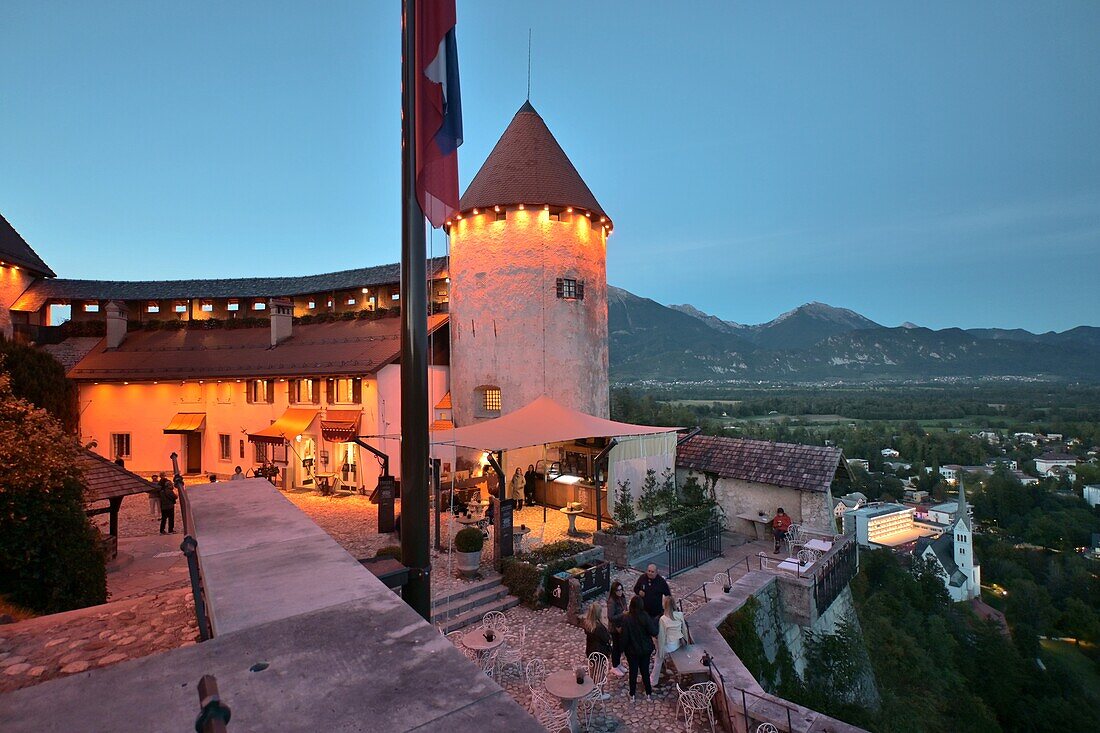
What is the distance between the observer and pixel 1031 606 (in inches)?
1754

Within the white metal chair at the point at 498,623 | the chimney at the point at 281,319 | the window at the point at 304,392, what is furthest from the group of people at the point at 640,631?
the chimney at the point at 281,319

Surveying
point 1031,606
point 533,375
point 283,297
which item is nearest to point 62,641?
point 533,375

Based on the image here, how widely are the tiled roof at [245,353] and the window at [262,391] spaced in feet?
2.17

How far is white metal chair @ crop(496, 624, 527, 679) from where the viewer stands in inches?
306

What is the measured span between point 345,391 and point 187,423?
885 cm

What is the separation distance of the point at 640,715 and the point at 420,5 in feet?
27.9

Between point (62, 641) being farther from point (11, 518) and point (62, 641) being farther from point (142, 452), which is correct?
point (142, 452)

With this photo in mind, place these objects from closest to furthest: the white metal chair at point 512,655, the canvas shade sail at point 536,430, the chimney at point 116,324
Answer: the white metal chair at point 512,655 < the canvas shade sail at point 536,430 < the chimney at point 116,324

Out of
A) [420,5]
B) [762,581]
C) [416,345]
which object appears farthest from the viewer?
[762,581]

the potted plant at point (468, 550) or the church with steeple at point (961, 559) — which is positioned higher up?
the potted plant at point (468, 550)

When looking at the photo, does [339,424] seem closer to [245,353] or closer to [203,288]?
[245,353]

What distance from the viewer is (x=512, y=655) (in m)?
8.01

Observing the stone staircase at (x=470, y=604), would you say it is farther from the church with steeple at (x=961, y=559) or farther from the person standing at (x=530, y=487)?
the church with steeple at (x=961, y=559)

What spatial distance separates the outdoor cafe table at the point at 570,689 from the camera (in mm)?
5949
